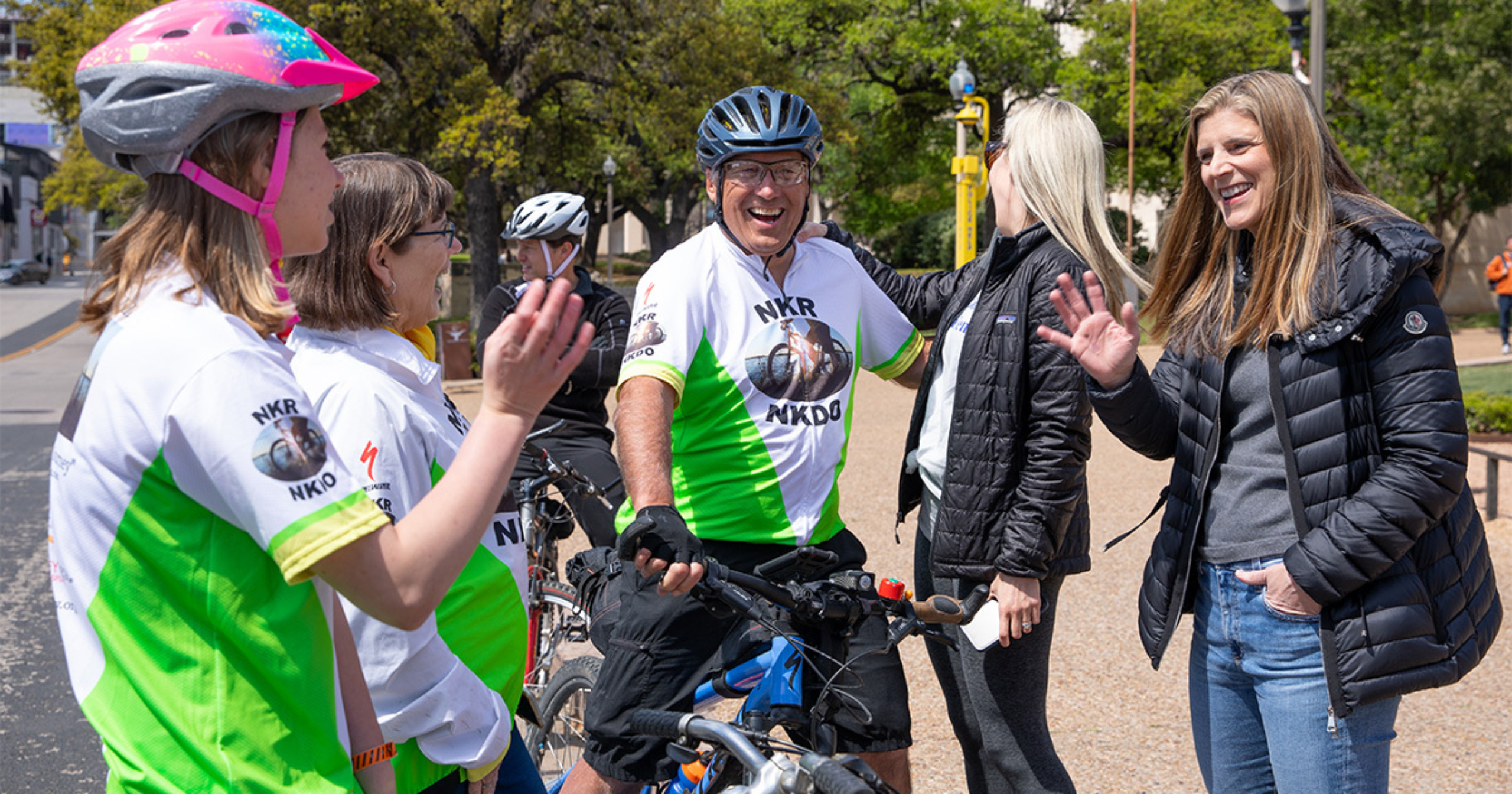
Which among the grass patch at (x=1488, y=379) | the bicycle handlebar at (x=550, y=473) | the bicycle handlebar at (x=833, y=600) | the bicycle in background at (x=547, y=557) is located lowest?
the grass patch at (x=1488, y=379)

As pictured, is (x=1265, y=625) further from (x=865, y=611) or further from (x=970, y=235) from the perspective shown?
(x=970, y=235)

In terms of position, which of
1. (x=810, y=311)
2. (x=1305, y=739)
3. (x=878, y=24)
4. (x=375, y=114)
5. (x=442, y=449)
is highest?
(x=878, y=24)

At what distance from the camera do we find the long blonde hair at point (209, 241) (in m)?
1.52

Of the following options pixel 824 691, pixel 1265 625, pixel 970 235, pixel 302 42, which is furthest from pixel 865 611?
pixel 970 235

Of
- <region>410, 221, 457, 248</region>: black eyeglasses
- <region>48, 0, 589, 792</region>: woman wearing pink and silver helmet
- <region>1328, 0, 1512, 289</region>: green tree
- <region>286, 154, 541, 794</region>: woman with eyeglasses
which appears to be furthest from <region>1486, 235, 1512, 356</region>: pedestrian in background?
<region>48, 0, 589, 792</region>: woman wearing pink and silver helmet

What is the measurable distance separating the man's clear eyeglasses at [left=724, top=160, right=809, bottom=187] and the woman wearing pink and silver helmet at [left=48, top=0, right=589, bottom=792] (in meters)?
1.55

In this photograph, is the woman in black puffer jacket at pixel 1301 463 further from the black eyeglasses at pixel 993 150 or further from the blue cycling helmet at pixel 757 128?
the blue cycling helmet at pixel 757 128

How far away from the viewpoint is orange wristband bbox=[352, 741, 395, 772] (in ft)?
5.74

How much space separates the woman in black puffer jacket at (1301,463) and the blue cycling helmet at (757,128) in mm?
797

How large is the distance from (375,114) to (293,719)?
2087 cm

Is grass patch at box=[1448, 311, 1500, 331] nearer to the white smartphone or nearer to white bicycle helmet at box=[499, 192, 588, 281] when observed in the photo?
white bicycle helmet at box=[499, 192, 588, 281]

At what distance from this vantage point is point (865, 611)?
2367 millimetres

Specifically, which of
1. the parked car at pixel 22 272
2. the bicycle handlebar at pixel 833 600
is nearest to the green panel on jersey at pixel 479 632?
the bicycle handlebar at pixel 833 600

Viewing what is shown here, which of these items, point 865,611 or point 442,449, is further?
point 865,611
